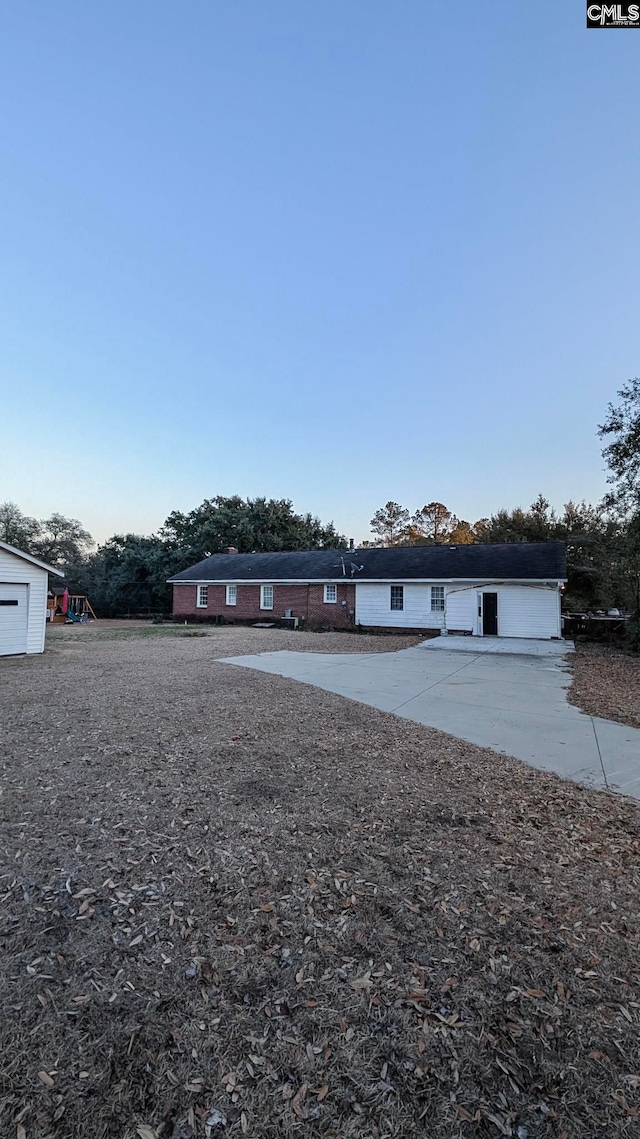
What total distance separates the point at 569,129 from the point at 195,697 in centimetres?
1491

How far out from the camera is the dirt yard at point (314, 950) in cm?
161

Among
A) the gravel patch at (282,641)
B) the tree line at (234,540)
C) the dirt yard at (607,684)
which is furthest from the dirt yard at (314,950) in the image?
the tree line at (234,540)

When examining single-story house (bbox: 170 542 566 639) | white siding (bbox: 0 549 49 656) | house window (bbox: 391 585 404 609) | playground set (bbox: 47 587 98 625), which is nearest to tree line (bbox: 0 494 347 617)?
playground set (bbox: 47 587 98 625)

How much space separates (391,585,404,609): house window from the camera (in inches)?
859

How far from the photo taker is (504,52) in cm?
999

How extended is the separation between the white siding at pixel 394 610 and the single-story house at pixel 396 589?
47mm

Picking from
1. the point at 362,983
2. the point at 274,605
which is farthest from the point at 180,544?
the point at 362,983

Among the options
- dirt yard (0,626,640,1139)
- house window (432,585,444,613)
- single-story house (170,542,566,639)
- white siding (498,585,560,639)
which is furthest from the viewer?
house window (432,585,444,613)

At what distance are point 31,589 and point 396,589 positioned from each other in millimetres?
14907

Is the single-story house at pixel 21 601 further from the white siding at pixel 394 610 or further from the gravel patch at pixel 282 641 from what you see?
the white siding at pixel 394 610

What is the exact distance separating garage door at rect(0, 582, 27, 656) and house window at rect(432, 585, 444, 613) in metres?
15.9

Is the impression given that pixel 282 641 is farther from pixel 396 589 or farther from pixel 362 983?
pixel 362 983

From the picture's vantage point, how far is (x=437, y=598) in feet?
69.2

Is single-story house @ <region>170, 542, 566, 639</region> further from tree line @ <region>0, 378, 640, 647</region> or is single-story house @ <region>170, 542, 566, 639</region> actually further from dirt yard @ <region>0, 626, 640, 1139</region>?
dirt yard @ <region>0, 626, 640, 1139</region>
